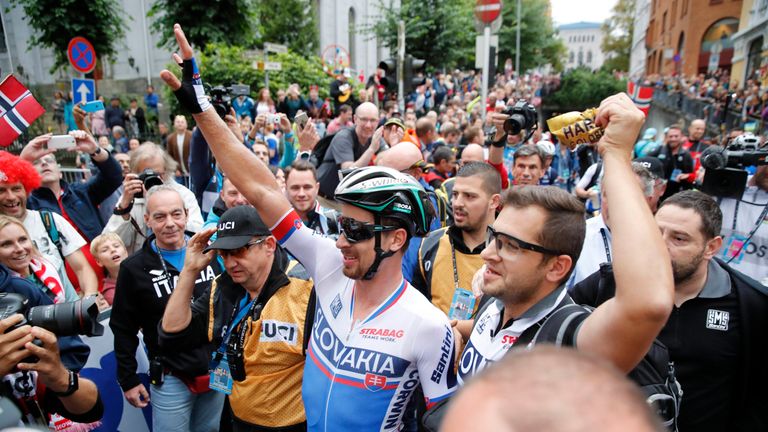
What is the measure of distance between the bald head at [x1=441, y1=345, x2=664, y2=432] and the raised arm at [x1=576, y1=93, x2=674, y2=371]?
0.58 m

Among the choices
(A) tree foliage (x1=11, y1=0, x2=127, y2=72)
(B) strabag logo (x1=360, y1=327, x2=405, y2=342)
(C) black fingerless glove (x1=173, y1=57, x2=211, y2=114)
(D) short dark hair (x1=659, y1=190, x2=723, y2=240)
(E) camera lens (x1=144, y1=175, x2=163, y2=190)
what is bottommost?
(B) strabag logo (x1=360, y1=327, x2=405, y2=342)

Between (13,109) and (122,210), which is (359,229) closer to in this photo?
(122,210)

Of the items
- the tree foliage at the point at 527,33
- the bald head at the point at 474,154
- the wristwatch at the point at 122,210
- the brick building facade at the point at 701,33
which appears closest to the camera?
the wristwatch at the point at 122,210

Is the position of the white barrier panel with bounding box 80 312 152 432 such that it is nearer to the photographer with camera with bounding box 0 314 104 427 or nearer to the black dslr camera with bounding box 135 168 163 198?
the photographer with camera with bounding box 0 314 104 427

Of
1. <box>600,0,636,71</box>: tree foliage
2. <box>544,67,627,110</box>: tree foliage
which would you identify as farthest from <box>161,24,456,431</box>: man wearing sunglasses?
<box>600,0,636,71</box>: tree foliage

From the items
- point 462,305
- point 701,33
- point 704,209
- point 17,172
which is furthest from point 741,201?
point 701,33

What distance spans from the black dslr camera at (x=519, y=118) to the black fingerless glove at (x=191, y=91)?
2100 mm

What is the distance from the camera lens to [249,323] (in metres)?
2.67

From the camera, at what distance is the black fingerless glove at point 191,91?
2180 mm

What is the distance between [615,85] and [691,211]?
38.1m

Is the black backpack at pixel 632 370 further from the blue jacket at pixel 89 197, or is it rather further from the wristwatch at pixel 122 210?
the blue jacket at pixel 89 197

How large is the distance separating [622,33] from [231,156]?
8489 cm

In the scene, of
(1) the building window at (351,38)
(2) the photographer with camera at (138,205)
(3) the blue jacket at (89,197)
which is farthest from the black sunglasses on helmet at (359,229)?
(1) the building window at (351,38)

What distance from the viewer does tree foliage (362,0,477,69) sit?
24.0m
